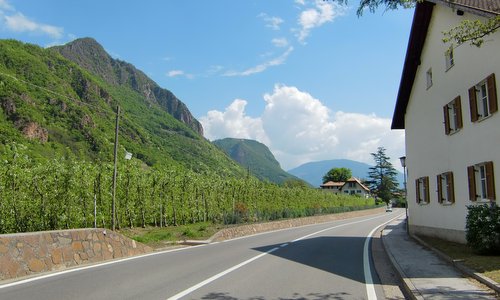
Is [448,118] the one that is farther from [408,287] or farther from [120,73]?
[120,73]

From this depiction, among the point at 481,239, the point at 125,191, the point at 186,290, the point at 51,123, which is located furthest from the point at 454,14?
the point at 51,123

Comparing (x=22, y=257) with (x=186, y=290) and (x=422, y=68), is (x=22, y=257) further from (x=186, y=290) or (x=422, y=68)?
(x=422, y=68)

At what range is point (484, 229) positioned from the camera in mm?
12750

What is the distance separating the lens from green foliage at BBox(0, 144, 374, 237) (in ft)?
67.9

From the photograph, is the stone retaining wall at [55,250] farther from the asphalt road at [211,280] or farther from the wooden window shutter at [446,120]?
the wooden window shutter at [446,120]

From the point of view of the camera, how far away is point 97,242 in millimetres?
13336

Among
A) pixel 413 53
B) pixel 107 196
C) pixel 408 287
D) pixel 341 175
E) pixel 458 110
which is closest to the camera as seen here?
pixel 408 287

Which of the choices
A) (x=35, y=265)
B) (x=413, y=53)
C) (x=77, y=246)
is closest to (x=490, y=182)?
(x=413, y=53)

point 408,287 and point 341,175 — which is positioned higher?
point 341,175

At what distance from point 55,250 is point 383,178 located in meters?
131

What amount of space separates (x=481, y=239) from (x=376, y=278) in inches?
167

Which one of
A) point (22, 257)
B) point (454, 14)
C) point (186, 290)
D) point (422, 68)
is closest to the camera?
point (186, 290)

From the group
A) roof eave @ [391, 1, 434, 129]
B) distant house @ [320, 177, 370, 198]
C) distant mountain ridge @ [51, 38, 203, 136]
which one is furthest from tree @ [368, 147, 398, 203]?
roof eave @ [391, 1, 434, 129]

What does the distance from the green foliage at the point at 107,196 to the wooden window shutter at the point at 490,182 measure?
1478 cm
